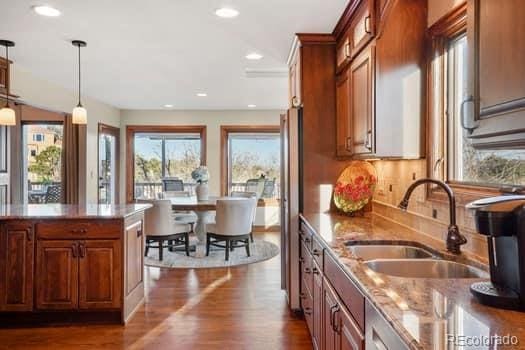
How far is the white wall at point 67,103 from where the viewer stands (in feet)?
15.2

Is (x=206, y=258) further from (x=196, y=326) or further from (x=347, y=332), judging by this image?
(x=347, y=332)

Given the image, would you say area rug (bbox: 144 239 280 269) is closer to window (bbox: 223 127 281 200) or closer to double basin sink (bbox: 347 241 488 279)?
window (bbox: 223 127 281 200)

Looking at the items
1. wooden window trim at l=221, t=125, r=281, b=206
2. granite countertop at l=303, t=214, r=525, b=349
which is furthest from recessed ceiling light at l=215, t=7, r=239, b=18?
wooden window trim at l=221, t=125, r=281, b=206

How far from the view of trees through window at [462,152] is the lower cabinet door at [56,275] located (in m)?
2.91

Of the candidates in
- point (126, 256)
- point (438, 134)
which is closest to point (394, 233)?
point (438, 134)

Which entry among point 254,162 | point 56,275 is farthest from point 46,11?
point 254,162

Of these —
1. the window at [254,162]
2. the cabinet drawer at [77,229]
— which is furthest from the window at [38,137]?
the cabinet drawer at [77,229]

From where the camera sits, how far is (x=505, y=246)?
3.74 feet

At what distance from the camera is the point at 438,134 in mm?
2350

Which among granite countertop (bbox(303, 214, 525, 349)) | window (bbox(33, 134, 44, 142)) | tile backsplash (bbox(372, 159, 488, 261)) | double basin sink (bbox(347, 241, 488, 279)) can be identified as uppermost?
window (bbox(33, 134, 44, 142))

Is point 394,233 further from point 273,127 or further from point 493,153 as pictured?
point 273,127

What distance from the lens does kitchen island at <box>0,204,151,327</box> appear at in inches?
127

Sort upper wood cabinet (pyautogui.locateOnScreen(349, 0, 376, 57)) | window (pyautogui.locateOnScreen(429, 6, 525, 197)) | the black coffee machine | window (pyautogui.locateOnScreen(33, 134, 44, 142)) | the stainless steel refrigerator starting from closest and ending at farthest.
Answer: the black coffee machine → window (pyautogui.locateOnScreen(429, 6, 525, 197)) → upper wood cabinet (pyautogui.locateOnScreen(349, 0, 376, 57)) → the stainless steel refrigerator → window (pyautogui.locateOnScreen(33, 134, 44, 142))

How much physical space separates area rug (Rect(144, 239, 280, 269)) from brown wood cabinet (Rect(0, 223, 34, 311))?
2000mm
